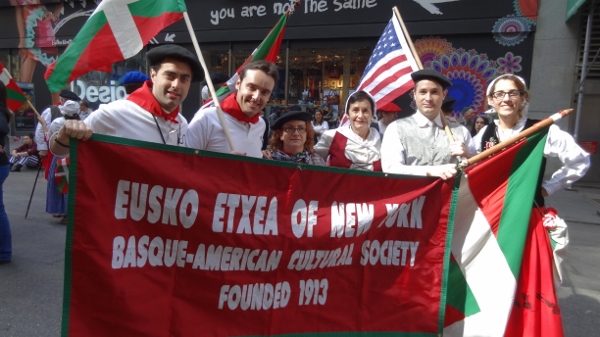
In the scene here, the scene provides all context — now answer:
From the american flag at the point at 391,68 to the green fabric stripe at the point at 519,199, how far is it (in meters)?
1.18

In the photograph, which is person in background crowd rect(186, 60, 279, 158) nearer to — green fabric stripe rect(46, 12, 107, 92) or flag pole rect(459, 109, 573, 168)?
green fabric stripe rect(46, 12, 107, 92)

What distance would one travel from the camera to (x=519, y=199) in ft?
9.41

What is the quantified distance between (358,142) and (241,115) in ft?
3.39

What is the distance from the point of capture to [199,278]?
234cm

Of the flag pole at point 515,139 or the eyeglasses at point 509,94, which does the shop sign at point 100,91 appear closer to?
the eyeglasses at point 509,94

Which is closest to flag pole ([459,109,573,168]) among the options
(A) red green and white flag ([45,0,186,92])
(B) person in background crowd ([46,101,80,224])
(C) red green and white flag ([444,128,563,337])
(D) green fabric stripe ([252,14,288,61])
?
(C) red green and white flag ([444,128,563,337])

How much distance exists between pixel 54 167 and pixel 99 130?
15.0ft

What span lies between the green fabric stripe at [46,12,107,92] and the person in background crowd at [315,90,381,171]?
1879 mm

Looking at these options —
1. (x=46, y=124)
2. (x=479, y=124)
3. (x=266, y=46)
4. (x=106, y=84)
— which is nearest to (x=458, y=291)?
(x=266, y=46)

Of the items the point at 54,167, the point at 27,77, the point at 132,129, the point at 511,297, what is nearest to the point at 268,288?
the point at 132,129

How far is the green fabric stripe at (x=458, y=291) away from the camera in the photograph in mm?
2906

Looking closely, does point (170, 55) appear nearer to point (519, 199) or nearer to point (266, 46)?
point (266, 46)

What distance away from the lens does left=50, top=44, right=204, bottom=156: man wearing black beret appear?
2.48m

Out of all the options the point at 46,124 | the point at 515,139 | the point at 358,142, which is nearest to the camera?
the point at 515,139
